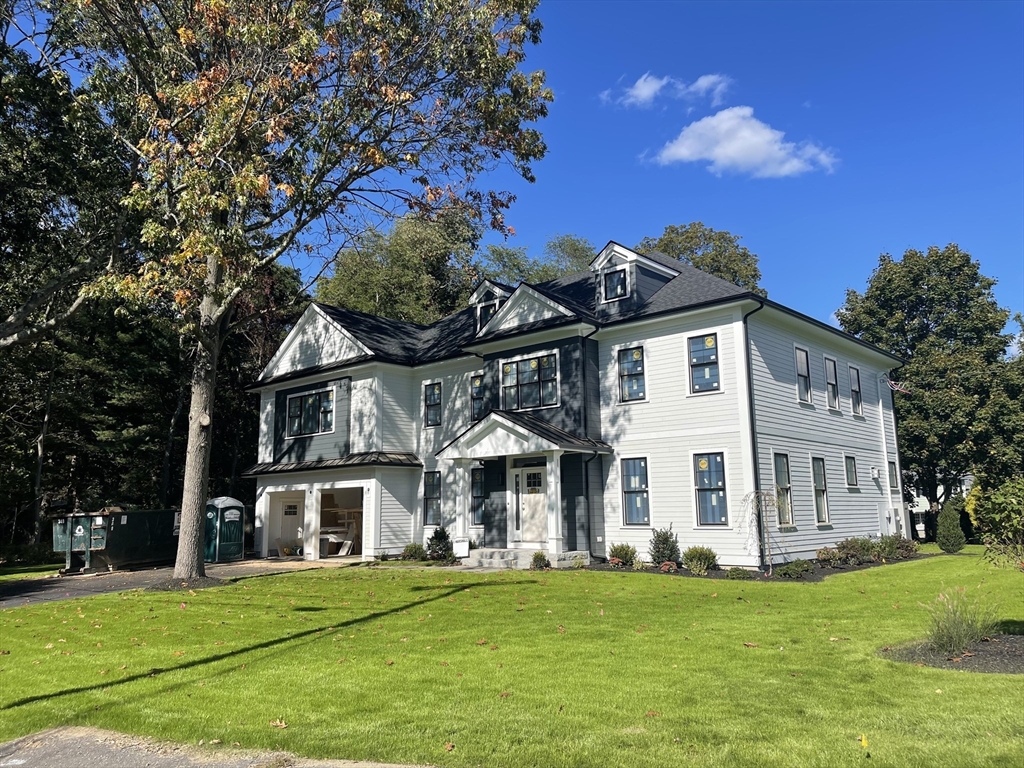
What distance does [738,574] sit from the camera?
52.4ft

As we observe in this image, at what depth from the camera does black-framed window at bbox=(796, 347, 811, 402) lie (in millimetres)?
19641

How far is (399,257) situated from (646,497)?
24.7 m

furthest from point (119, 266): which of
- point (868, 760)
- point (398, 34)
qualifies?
point (868, 760)

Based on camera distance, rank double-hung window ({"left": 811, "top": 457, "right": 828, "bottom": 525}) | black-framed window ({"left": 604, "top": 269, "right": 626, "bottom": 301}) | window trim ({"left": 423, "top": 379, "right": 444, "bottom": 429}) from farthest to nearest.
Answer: window trim ({"left": 423, "top": 379, "right": 444, "bottom": 429}) → black-framed window ({"left": 604, "top": 269, "right": 626, "bottom": 301}) → double-hung window ({"left": 811, "top": 457, "right": 828, "bottom": 525})

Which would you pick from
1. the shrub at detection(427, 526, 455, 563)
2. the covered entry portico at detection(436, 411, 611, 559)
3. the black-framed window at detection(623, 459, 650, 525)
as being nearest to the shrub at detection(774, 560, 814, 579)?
the black-framed window at detection(623, 459, 650, 525)

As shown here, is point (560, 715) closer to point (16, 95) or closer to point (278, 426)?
point (16, 95)

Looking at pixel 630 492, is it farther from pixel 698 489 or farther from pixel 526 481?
pixel 526 481

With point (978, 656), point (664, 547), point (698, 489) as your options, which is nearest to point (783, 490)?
point (698, 489)

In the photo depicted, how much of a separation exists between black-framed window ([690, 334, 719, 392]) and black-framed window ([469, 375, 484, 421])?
24.1ft

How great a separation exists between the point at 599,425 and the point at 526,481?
8.94ft

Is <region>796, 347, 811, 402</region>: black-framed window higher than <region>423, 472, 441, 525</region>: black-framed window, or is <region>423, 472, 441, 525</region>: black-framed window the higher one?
<region>796, 347, 811, 402</region>: black-framed window

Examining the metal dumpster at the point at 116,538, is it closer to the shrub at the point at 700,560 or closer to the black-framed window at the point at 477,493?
the black-framed window at the point at 477,493

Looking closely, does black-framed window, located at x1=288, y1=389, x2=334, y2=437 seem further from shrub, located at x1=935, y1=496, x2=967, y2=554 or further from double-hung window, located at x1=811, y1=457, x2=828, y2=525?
shrub, located at x1=935, y1=496, x2=967, y2=554

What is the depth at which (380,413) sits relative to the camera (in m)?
24.0
